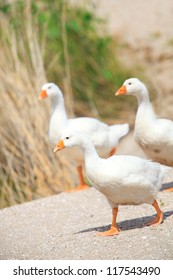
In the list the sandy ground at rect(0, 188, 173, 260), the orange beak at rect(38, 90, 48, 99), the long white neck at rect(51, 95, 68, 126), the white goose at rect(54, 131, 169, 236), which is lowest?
the sandy ground at rect(0, 188, 173, 260)

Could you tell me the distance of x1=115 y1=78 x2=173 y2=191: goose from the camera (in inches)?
237

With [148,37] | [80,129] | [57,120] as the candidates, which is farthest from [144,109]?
[148,37]

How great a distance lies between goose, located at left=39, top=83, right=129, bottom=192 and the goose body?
2.33 ft

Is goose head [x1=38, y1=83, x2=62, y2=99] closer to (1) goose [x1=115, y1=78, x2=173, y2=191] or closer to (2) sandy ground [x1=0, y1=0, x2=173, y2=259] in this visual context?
(2) sandy ground [x1=0, y1=0, x2=173, y2=259]

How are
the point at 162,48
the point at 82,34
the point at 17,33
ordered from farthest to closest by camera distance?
the point at 162,48 < the point at 82,34 < the point at 17,33

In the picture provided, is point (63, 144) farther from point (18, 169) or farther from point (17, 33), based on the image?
point (17, 33)

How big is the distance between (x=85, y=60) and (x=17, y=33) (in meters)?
1.87

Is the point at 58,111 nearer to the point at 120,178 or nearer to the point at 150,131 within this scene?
the point at 150,131

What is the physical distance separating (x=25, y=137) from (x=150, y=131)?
212 centimetres

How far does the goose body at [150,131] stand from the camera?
603 cm

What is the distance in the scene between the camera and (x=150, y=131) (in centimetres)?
607

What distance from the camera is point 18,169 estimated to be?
8000mm

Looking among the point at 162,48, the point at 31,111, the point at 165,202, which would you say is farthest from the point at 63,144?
the point at 162,48

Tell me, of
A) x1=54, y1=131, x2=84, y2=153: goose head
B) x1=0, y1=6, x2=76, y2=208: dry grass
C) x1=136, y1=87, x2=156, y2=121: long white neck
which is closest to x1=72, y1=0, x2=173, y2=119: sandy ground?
x1=0, y1=6, x2=76, y2=208: dry grass
